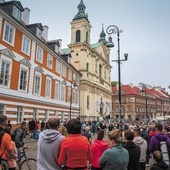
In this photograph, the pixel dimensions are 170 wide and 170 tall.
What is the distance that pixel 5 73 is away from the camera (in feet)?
61.7

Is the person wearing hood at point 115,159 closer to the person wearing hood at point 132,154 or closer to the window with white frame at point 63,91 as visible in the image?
the person wearing hood at point 132,154

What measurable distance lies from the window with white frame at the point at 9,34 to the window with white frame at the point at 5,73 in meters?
2.13

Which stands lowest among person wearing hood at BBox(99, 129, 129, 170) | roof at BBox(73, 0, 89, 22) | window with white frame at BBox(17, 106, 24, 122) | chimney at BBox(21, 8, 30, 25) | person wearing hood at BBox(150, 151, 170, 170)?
person wearing hood at BBox(150, 151, 170, 170)

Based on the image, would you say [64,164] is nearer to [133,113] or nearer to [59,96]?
[59,96]

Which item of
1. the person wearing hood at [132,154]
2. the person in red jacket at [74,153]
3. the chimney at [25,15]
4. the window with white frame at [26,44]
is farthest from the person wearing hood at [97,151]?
the chimney at [25,15]

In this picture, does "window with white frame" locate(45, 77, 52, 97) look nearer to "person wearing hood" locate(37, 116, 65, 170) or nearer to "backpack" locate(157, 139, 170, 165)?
"backpack" locate(157, 139, 170, 165)

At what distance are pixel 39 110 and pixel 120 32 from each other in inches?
634

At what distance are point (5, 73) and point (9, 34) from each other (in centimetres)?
400

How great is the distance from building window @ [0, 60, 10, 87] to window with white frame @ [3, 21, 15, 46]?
2.18 meters

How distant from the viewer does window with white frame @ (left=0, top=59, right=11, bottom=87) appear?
60.2 ft

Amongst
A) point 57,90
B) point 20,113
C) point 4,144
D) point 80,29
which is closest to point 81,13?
point 80,29

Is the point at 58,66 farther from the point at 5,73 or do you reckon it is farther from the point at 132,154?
the point at 132,154

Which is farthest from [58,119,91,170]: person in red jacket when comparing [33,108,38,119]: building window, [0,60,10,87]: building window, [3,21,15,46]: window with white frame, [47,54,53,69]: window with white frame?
[47,54,53,69]: window with white frame

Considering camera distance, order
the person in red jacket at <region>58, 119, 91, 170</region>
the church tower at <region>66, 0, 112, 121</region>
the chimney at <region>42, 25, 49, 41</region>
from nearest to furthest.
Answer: the person in red jacket at <region>58, 119, 91, 170</region>
the chimney at <region>42, 25, 49, 41</region>
the church tower at <region>66, 0, 112, 121</region>
